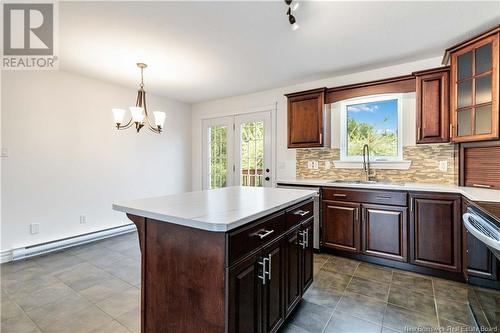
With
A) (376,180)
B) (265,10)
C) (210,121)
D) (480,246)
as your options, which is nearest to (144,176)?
(210,121)

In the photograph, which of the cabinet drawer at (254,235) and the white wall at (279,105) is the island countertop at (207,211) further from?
the white wall at (279,105)

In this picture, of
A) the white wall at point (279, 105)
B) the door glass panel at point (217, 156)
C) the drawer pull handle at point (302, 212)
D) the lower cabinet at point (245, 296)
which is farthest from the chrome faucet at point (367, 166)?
the door glass panel at point (217, 156)

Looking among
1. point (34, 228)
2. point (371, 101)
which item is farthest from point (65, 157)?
point (371, 101)

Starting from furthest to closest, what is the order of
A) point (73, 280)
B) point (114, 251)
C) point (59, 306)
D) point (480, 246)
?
1. point (114, 251)
2. point (73, 280)
3. point (59, 306)
4. point (480, 246)

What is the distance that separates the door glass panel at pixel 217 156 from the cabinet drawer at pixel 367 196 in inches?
95.3

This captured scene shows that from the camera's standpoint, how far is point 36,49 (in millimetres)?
2701

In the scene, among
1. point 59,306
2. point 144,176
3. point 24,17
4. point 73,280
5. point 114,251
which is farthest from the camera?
point 144,176

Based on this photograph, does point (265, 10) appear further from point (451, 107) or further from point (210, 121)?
point (210, 121)

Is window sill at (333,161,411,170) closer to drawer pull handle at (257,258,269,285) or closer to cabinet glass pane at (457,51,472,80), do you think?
cabinet glass pane at (457,51,472,80)

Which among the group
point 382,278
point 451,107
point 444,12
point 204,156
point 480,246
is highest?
point 444,12

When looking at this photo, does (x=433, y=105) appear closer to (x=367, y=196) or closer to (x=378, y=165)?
(x=378, y=165)

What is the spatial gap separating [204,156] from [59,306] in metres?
3.54

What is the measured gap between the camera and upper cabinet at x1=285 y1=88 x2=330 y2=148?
3412 millimetres

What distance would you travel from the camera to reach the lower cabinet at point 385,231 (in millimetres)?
2654
